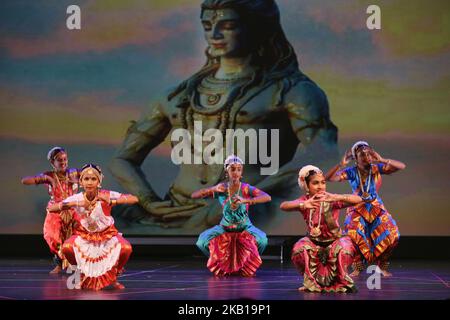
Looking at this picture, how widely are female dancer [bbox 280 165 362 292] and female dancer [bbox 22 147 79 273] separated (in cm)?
276

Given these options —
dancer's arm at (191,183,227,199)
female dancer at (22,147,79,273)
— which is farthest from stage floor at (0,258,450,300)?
dancer's arm at (191,183,227,199)

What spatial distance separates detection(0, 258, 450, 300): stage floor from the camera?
4879mm

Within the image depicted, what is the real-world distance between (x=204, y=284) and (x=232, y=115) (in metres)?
3.19

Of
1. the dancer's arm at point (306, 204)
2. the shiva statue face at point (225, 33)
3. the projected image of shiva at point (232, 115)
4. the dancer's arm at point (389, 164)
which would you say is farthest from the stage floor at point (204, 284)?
the shiva statue face at point (225, 33)

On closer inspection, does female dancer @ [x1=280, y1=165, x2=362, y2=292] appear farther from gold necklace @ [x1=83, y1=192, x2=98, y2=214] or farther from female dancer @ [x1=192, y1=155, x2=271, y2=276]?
female dancer @ [x1=192, y1=155, x2=271, y2=276]

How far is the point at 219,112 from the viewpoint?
8688 millimetres

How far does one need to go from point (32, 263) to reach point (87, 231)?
2766mm

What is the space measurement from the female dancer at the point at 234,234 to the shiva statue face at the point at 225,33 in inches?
91.7

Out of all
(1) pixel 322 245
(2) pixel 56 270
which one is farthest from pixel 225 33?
(1) pixel 322 245

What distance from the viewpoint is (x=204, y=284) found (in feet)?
19.1

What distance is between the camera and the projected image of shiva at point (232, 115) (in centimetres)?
856

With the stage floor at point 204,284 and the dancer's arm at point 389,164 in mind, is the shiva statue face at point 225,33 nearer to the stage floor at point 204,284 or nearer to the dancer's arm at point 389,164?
the stage floor at point 204,284

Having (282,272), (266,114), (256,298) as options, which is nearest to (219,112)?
(266,114)
